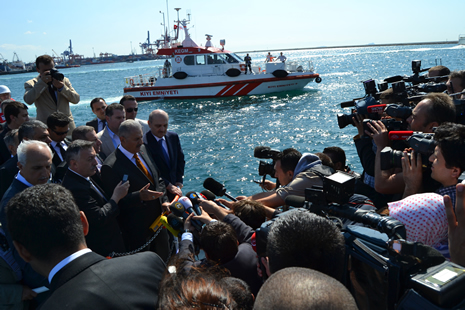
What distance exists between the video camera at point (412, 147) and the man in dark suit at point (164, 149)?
2.25m

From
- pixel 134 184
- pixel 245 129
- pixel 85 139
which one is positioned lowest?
pixel 245 129

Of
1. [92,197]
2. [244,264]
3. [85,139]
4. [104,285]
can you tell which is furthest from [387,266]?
Result: [85,139]

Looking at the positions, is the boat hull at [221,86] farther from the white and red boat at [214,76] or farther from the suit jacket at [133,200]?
the suit jacket at [133,200]

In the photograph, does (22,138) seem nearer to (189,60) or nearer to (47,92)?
(47,92)

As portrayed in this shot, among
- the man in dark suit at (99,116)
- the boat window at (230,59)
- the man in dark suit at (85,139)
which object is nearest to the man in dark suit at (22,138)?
the man in dark suit at (85,139)

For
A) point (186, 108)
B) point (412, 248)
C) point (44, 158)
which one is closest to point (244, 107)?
point (186, 108)

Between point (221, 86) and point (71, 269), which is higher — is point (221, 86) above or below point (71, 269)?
above

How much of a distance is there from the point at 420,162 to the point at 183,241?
5.45 feet

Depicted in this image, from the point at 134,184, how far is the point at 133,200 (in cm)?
20

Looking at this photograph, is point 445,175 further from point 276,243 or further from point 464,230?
point 276,243

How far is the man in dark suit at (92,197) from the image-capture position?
2.75 metres

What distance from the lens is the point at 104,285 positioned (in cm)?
138

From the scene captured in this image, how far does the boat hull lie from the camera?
21516mm

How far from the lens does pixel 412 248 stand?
4.17ft
